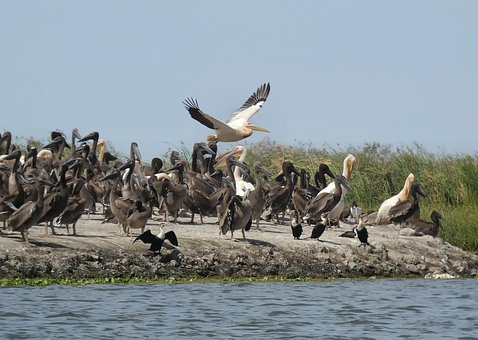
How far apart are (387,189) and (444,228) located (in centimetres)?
468

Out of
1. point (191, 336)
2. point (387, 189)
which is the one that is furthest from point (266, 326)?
point (387, 189)

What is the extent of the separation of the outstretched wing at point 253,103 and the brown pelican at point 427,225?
7.43m

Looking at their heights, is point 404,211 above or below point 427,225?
above

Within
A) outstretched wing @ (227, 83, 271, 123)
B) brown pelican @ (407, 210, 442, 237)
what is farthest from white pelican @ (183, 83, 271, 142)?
brown pelican @ (407, 210, 442, 237)

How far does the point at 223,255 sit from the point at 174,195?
2.35 metres

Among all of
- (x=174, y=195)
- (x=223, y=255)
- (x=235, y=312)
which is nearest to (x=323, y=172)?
(x=174, y=195)

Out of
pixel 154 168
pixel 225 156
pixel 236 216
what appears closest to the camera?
pixel 236 216

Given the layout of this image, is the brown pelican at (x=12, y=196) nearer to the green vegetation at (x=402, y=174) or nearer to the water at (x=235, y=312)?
the water at (x=235, y=312)

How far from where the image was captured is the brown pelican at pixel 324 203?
22.1 meters

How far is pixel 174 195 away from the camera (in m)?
21.1

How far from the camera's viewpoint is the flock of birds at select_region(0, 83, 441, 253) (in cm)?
1869

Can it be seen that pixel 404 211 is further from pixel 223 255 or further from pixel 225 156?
pixel 223 255

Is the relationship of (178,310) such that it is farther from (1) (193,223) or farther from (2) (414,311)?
(1) (193,223)

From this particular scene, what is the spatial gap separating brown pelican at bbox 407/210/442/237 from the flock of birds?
0.02m
